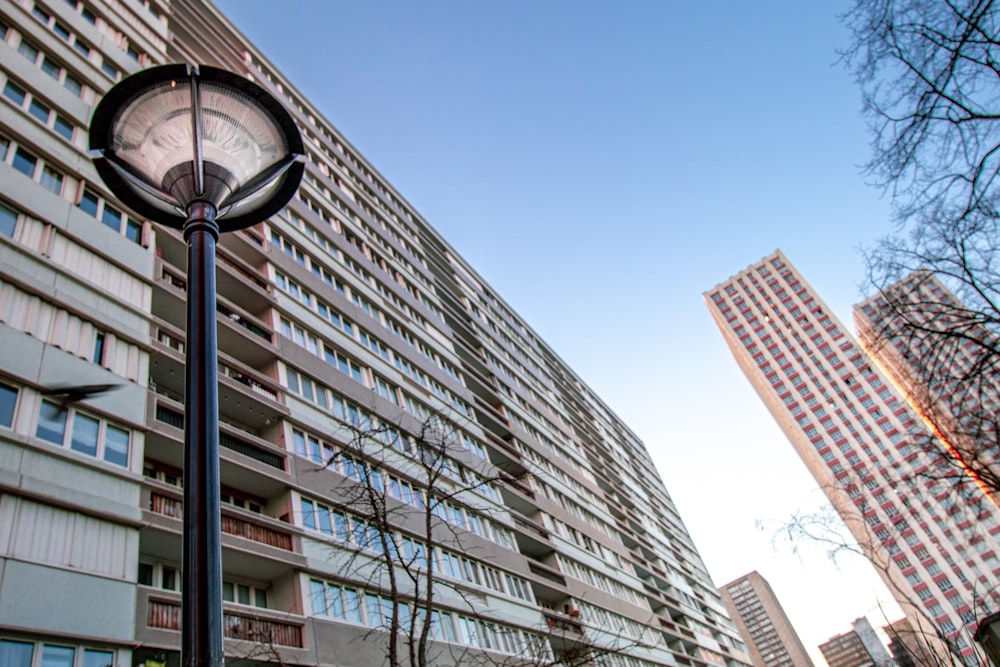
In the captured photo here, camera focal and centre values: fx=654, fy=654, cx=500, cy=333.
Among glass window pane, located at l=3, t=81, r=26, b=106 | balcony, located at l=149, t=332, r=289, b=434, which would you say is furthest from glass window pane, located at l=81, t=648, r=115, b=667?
glass window pane, located at l=3, t=81, r=26, b=106

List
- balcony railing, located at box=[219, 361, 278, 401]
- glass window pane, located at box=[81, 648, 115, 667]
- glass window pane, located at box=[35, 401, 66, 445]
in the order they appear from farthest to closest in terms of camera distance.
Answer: balcony railing, located at box=[219, 361, 278, 401] → glass window pane, located at box=[35, 401, 66, 445] → glass window pane, located at box=[81, 648, 115, 667]

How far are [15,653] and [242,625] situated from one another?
4777 mm

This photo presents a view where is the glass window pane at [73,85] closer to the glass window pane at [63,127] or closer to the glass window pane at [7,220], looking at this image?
the glass window pane at [63,127]

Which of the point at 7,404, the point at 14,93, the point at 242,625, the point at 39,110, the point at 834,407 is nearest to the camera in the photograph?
the point at 7,404

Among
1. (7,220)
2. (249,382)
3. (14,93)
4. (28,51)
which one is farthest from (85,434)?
(28,51)

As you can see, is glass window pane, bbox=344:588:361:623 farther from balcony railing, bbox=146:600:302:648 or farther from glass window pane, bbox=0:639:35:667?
glass window pane, bbox=0:639:35:667

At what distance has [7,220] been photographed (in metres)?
15.5

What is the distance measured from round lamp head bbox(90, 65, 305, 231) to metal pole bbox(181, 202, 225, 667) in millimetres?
491

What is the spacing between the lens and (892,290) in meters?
8.34

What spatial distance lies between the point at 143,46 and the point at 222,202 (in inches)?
1007

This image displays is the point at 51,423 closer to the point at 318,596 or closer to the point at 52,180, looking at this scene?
the point at 52,180

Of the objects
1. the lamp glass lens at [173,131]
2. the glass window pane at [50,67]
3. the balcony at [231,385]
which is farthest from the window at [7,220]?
the lamp glass lens at [173,131]

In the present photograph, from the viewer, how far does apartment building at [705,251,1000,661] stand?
82.9 m

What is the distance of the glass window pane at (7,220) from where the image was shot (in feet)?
50.0
